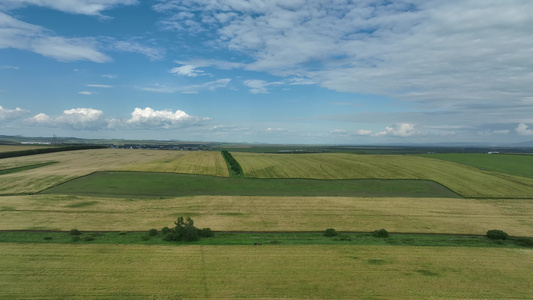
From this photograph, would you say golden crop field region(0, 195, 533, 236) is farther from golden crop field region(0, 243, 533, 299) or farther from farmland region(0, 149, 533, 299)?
golden crop field region(0, 243, 533, 299)

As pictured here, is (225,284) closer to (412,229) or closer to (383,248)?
(383,248)

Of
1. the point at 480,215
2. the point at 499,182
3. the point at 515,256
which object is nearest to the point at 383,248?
the point at 515,256

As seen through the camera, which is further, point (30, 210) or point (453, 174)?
point (453, 174)

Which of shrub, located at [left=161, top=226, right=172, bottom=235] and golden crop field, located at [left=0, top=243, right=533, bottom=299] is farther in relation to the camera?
shrub, located at [left=161, top=226, right=172, bottom=235]

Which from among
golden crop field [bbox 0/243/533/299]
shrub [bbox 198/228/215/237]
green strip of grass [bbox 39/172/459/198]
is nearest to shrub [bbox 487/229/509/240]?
golden crop field [bbox 0/243/533/299]

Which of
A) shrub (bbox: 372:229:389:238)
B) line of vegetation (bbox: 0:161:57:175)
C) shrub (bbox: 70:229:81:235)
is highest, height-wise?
line of vegetation (bbox: 0:161:57:175)

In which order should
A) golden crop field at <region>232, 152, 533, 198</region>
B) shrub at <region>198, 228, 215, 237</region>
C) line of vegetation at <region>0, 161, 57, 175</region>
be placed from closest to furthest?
1. shrub at <region>198, 228, 215, 237</region>
2. golden crop field at <region>232, 152, 533, 198</region>
3. line of vegetation at <region>0, 161, 57, 175</region>
